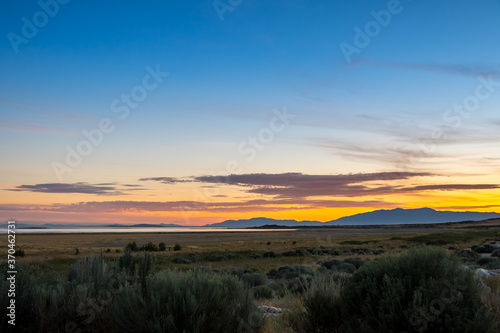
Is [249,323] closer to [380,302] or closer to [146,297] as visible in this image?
[146,297]

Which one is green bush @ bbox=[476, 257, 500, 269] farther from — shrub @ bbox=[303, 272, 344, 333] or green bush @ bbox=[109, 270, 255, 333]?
green bush @ bbox=[109, 270, 255, 333]

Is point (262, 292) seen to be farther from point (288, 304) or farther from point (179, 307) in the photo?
point (179, 307)

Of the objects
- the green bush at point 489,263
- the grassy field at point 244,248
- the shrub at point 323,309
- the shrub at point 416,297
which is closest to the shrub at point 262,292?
the grassy field at point 244,248

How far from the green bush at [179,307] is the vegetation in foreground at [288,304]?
Result: 13mm

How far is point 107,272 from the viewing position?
8.15 m

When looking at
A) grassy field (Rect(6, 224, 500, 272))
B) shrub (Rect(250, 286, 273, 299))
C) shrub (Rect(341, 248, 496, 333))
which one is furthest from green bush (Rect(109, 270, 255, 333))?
shrub (Rect(250, 286, 273, 299))

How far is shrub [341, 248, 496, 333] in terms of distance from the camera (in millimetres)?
5180

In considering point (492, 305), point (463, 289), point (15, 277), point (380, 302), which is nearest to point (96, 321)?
point (15, 277)

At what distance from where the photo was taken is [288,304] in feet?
24.5

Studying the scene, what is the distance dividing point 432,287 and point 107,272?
5720mm

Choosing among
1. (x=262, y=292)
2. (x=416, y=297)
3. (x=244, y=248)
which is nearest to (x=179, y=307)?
(x=416, y=297)

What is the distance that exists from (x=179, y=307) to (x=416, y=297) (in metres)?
3.01

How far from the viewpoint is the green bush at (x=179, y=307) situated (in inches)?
216

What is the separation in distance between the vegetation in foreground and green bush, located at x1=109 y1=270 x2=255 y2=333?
0.01m
